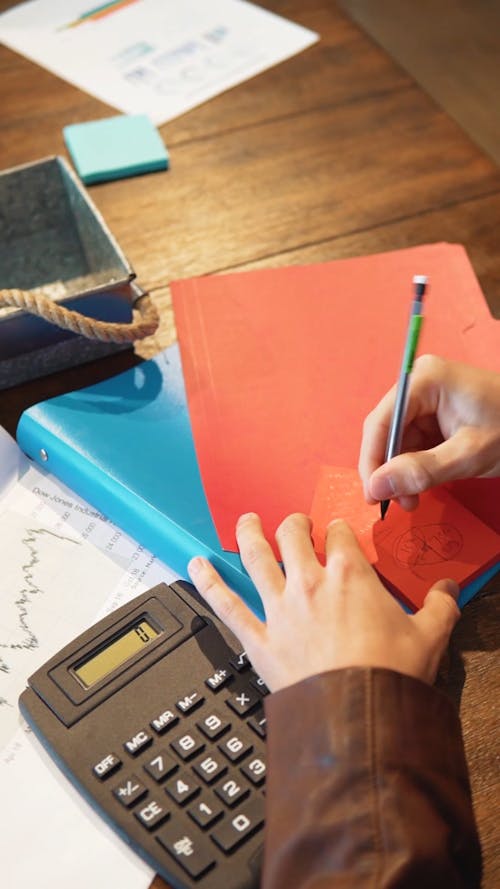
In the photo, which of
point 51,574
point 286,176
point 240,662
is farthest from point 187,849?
point 286,176

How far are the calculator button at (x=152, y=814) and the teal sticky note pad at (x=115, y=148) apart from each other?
701mm

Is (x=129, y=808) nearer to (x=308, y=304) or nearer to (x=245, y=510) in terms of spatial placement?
(x=245, y=510)

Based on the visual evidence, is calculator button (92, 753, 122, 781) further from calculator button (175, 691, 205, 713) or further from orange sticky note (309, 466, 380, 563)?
orange sticky note (309, 466, 380, 563)

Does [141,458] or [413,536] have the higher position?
[141,458]

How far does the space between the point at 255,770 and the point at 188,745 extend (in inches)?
1.7

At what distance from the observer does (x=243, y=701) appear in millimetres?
582

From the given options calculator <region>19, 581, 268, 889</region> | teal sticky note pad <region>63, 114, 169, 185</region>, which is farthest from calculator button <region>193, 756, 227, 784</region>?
teal sticky note pad <region>63, 114, 169, 185</region>

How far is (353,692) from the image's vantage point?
1.74ft

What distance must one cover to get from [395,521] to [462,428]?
87 millimetres

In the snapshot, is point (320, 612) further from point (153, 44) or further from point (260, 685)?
point (153, 44)

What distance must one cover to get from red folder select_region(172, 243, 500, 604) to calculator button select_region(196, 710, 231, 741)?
0.13m

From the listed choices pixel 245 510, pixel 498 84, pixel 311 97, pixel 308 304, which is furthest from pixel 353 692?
pixel 498 84

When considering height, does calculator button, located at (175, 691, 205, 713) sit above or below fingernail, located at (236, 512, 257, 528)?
below

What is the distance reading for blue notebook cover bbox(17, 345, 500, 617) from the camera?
0.67 meters
